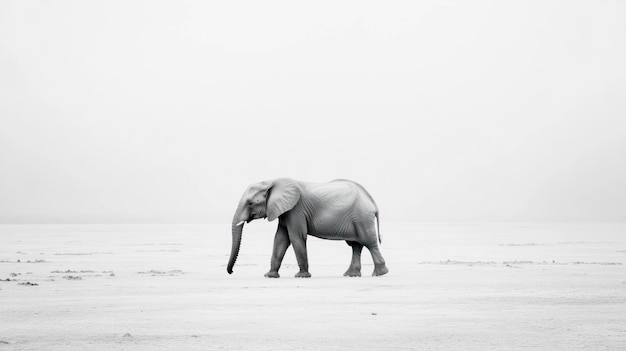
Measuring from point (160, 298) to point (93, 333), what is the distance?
18.2 ft

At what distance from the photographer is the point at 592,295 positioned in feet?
66.0

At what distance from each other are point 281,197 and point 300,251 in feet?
5.20

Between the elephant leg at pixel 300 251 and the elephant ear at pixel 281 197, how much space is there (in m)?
0.76

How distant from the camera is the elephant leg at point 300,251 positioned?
25969 mm

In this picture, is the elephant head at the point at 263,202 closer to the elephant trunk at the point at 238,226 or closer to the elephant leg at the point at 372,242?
the elephant trunk at the point at 238,226

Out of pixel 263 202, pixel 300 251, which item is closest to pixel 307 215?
pixel 300 251

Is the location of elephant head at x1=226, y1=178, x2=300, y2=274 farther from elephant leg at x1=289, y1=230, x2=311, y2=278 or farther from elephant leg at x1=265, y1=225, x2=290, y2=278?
elephant leg at x1=289, y1=230, x2=311, y2=278

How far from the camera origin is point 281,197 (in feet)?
86.2

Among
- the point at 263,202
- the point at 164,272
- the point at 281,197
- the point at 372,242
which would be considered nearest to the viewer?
the point at 281,197

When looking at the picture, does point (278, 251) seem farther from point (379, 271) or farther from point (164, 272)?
point (164, 272)

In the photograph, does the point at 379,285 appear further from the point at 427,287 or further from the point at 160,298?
the point at 160,298

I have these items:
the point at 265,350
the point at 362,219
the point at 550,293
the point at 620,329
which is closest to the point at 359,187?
the point at 362,219

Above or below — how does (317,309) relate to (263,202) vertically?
below

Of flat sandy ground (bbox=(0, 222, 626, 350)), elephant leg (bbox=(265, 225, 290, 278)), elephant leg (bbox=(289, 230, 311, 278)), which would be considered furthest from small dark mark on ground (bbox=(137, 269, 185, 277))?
elephant leg (bbox=(289, 230, 311, 278))
